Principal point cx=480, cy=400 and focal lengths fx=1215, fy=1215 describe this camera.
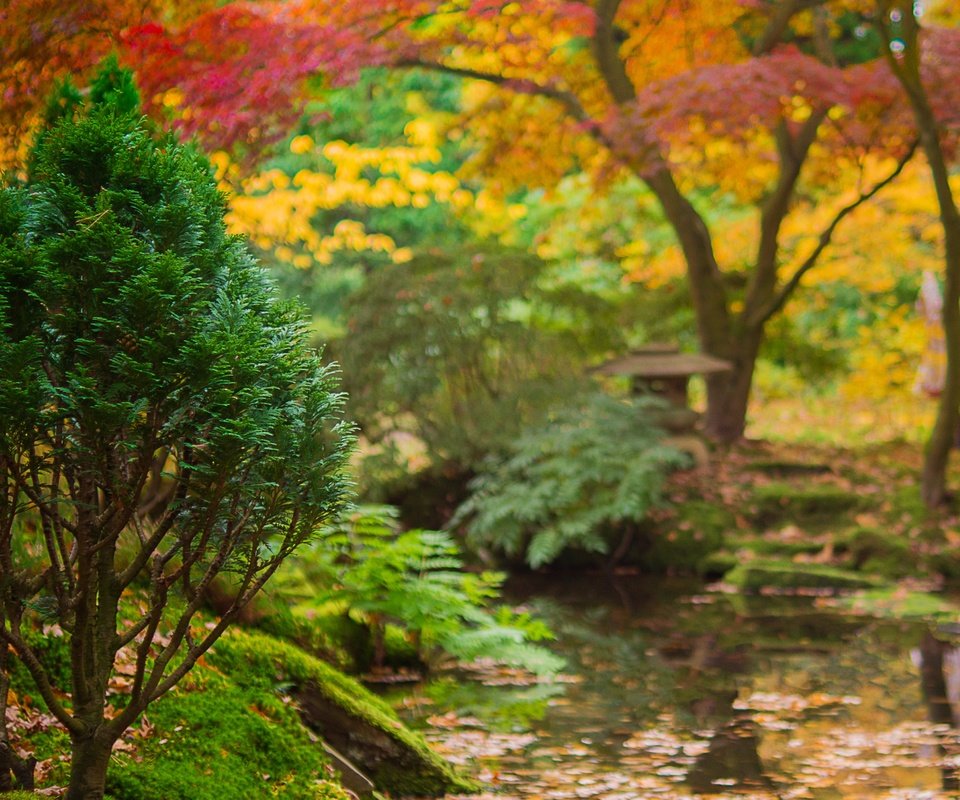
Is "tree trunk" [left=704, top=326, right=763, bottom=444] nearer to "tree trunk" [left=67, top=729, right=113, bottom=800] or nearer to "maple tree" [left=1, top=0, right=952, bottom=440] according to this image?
"maple tree" [left=1, top=0, right=952, bottom=440]

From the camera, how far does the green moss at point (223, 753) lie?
3.78 m

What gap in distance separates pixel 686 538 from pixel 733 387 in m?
3.05

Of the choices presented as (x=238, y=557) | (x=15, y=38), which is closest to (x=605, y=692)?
(x=238, y=557)

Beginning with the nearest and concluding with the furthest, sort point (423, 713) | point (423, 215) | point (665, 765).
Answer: point (665, 765), point (423, 713), point (423, 215)

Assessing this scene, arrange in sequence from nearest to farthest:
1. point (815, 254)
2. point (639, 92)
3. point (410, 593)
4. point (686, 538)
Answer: point (410, 593) → point (686, 538) → point (639, 92) → point (815, 254)

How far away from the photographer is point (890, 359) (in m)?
16.0

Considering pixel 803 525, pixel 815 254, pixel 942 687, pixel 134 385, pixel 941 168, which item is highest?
pixel 941 168

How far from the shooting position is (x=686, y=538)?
12125 mm

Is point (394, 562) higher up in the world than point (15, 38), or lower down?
lower down

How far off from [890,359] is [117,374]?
14.5 m

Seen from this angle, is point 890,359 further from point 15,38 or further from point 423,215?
point 15,38

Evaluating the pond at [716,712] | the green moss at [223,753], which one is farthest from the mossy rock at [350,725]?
the pond at [716,712]

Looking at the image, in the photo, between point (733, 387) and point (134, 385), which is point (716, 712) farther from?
point (733, 387)

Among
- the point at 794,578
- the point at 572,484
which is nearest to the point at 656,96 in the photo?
the point at 572,484
